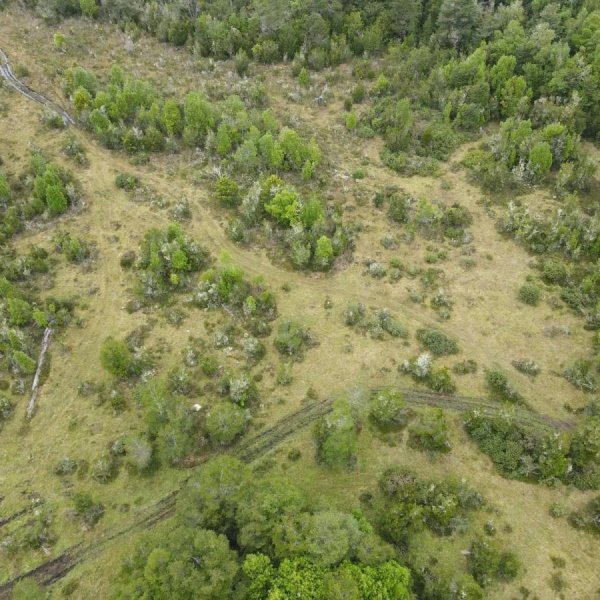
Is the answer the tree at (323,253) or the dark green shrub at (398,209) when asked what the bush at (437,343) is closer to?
the tree at (323,253)

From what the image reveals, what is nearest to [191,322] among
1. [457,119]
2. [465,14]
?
[457,119]

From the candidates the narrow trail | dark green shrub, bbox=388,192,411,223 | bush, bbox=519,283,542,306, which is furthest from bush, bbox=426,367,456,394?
dark green shrub, bbox=388,192,411,223

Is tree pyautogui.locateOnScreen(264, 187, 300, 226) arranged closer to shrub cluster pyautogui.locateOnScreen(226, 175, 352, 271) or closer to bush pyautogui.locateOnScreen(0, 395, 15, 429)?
shrub cluster pyautogui.locateOnScreen(226, 175, 352, 271)

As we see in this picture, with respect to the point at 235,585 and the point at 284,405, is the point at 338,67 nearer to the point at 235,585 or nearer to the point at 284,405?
the point at 284,405

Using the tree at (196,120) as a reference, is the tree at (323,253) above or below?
below

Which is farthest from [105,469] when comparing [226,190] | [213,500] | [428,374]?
[226,190]

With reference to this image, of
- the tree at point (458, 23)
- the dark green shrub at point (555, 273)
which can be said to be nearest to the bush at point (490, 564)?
the dark green shrub at point (555, 273)

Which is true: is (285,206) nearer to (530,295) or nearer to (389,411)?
(389,411)
